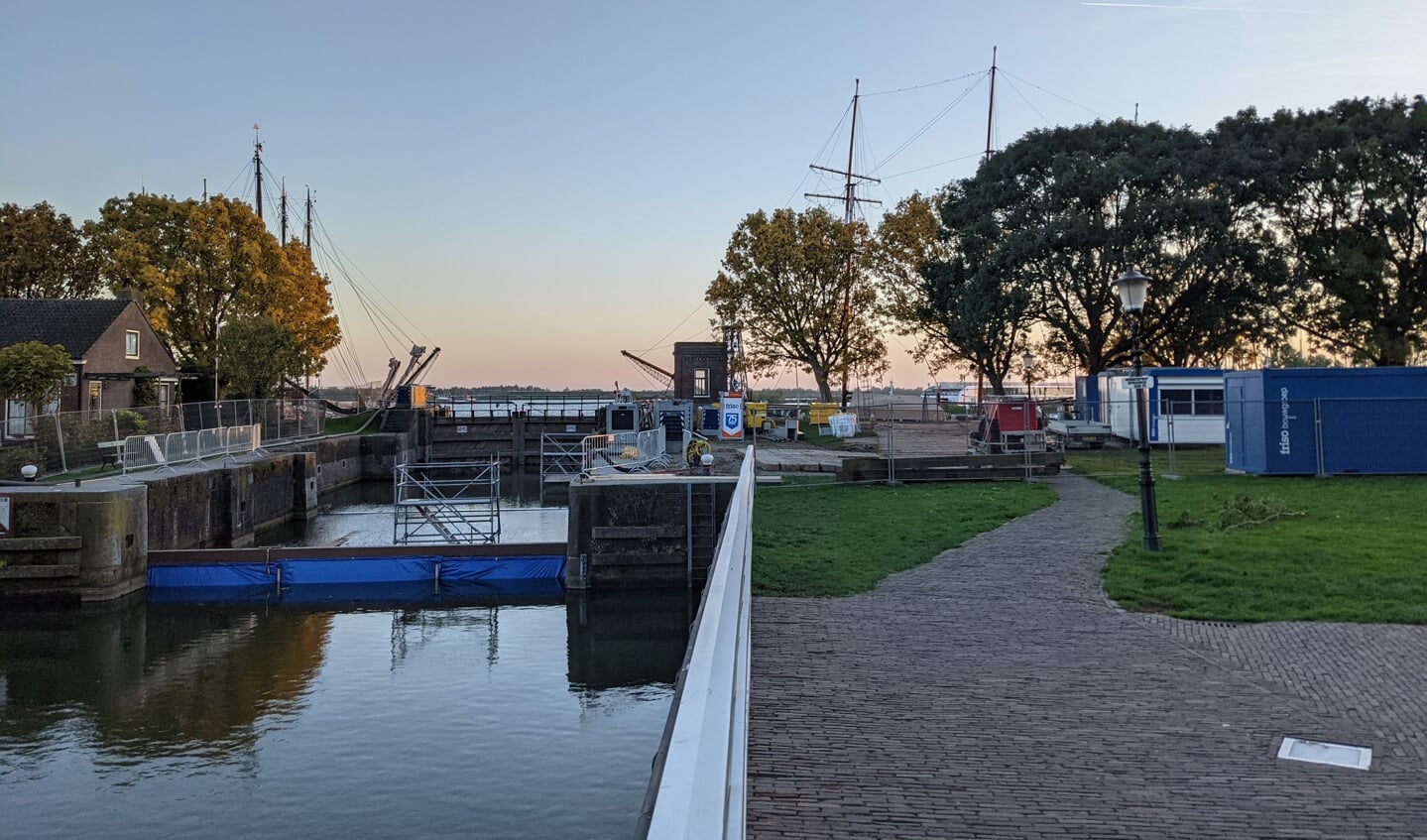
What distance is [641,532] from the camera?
20.3 metres

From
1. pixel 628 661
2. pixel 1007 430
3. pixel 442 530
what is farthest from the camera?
pixel 1007 430

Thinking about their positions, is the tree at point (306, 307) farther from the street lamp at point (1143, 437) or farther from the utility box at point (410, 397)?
the street lamp at point (1143, 437)

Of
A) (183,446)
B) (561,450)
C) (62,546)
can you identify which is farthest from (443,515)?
(561,450)

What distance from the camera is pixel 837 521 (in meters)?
17.0

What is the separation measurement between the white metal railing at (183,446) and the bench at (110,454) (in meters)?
0.45

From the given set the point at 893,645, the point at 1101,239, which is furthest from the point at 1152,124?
the point at 893,645

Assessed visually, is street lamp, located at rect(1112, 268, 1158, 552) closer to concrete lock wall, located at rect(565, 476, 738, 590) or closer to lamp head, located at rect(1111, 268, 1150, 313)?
lamp head, located at rect(1111, 268, 1150, 313)

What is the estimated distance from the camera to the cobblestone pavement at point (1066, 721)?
4.87 m

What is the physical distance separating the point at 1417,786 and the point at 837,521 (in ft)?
38.8

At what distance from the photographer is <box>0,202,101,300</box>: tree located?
51.1 m

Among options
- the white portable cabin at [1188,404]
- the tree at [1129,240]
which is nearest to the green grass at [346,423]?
the tree at [1129,240]

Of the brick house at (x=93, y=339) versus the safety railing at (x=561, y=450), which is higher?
the brick house at (x=93, y=339)

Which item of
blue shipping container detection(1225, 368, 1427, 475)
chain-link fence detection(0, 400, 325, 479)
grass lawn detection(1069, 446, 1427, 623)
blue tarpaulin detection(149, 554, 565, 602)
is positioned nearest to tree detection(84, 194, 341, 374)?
chain-link fence detection(0, 400, 325, 479)

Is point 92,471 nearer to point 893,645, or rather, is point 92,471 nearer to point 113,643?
point 113,643
